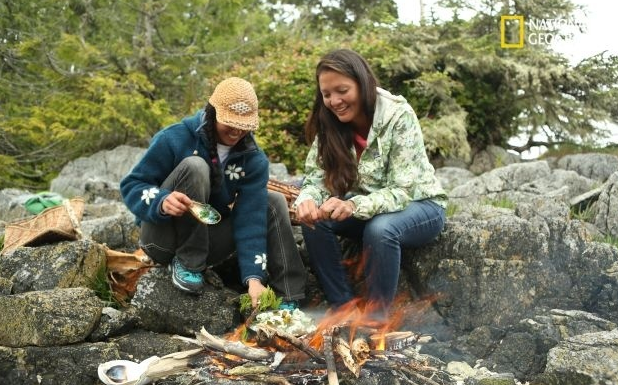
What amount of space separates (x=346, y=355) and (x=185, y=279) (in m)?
1.33

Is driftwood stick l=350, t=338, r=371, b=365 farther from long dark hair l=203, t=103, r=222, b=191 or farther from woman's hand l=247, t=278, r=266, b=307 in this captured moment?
long dark hair l=203, t=103, r=222, b=191

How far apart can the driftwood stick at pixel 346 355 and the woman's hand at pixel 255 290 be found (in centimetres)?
86

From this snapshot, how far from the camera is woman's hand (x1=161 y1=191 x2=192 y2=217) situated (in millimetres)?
4035

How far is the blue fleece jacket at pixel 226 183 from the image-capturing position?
427 cm

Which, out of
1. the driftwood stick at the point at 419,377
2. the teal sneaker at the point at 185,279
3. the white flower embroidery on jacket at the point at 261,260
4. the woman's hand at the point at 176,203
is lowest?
the driftwood stick at the point at 419,377

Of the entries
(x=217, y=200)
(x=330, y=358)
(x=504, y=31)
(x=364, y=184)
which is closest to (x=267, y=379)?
(x=330, y=358)

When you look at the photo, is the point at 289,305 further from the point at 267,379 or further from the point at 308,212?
the point at 267,379

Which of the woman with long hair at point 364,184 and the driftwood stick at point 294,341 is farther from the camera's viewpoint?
the woman with long hair at point 364,184

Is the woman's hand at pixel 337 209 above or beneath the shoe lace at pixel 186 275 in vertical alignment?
above

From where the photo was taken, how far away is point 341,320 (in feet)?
13.2

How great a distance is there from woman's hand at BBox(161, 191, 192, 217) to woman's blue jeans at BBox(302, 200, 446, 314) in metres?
0.83

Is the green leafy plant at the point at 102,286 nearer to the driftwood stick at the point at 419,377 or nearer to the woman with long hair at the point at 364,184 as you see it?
the woman with long hair at the point at 364,184

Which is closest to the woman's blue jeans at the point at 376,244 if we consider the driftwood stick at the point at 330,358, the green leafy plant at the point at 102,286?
the driftwood stick at the point at 330,358

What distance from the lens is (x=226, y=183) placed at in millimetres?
4531
